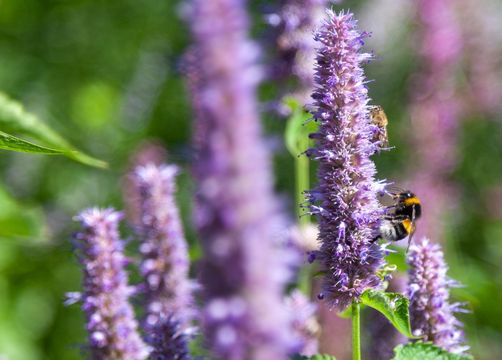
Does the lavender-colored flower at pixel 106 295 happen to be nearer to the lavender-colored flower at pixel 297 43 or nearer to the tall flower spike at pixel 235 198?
the tall flower spike at pixel 235 198

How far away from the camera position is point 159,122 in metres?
7.18

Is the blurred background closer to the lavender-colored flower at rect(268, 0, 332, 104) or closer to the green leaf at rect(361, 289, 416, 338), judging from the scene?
the lavender-colored flower at rect(268, 0, 332, 104)

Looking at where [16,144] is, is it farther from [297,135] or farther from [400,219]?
[297,135]

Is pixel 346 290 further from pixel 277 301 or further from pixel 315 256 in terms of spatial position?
pixel 277 301

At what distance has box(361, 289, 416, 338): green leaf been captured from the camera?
1.91m

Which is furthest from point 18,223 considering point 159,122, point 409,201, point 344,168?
point 159,122

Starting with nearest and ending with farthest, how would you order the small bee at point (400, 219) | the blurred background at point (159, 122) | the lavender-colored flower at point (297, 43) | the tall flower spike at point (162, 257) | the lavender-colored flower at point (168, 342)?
the lavender-colored flower at point (168, 342), the small bee at point (400, 219), the tall flower spike at point (162, 257), the lavender-colored flower at point (297, 43), the blurred background at point (159, 122)

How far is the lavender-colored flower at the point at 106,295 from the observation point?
218cm

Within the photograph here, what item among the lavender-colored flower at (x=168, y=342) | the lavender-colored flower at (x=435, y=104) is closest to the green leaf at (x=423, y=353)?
the lavender-colored flower at (x=168, y=342)

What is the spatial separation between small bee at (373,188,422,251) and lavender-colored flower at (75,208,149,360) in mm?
649

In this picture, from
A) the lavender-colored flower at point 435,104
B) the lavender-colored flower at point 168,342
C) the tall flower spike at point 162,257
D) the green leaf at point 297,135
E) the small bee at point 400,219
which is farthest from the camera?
the lavender-colored flower at point 435,104

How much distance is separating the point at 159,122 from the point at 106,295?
5070 mm

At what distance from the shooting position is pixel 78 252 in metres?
2.42

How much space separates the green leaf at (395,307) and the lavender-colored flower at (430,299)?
20 cm
